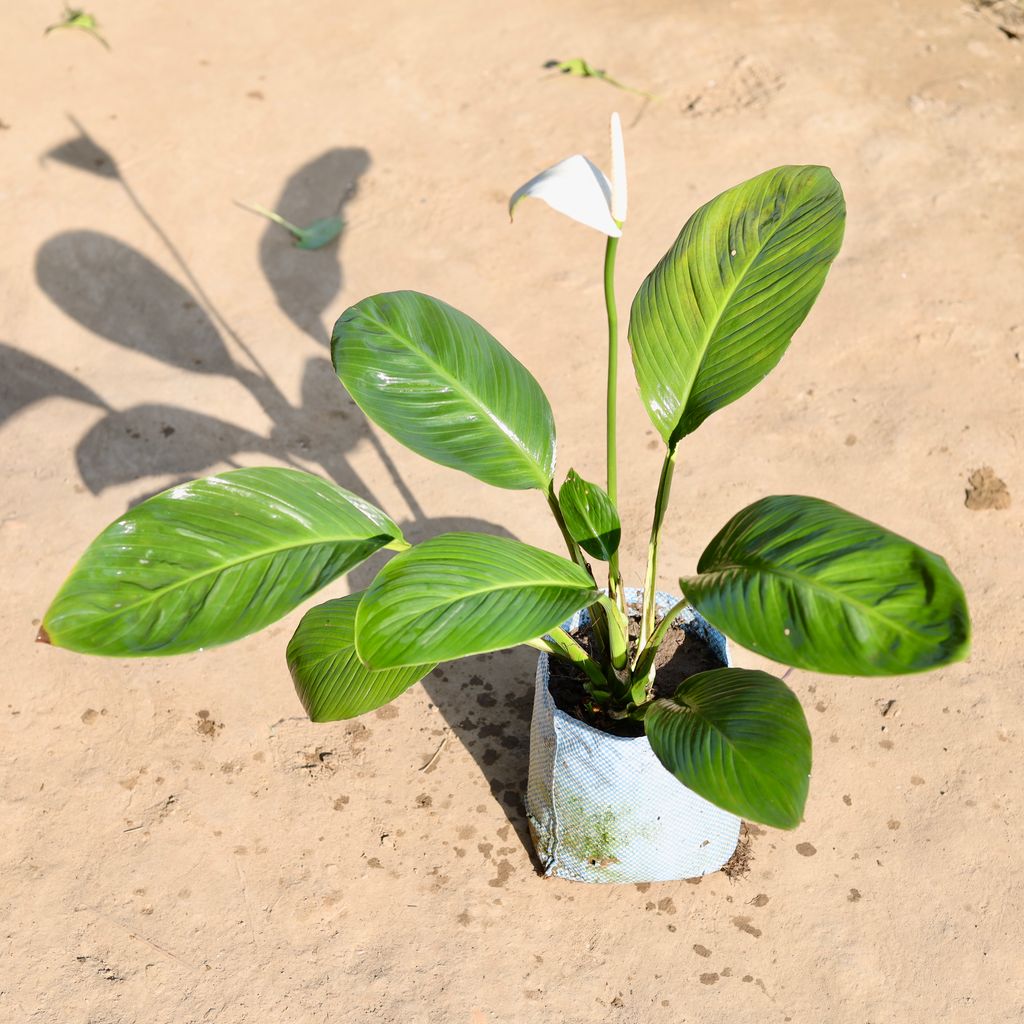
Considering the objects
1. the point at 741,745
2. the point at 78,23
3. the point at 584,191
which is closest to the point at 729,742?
the point at 741,745

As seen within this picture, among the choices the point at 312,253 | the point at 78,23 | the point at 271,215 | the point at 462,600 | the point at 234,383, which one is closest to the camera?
the point at 462,600

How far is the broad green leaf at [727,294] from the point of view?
157 cm

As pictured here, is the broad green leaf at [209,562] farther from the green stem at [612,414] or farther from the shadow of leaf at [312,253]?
the shadow of leaf at [312,253]

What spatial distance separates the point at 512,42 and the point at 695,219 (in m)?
2.34

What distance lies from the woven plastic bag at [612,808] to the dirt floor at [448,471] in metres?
0.11

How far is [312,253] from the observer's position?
310cm

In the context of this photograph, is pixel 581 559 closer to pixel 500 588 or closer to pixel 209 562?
pixel 500 588

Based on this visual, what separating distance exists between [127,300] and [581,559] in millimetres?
1851

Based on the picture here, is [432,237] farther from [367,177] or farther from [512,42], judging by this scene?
[512,42]

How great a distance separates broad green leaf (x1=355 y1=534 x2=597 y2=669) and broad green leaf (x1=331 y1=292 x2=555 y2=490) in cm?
18

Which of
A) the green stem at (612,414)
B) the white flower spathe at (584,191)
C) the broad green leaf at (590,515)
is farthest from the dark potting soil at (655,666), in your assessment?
the white flower spathe at (584,191)

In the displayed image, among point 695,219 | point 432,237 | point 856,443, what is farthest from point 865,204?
point 695,219

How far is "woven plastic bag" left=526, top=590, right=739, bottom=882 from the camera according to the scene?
64.4 inches

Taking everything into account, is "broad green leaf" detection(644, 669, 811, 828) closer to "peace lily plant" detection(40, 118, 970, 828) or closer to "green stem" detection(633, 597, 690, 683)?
"peace lily plant" detection(40, 118, 970, 828)
